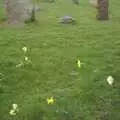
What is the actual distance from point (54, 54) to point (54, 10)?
7149mm

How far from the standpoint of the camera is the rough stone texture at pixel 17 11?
15.6 meters

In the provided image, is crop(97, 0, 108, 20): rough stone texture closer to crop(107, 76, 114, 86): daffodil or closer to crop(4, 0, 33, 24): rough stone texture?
crop(4, 0, 33, 24): rough stone texture

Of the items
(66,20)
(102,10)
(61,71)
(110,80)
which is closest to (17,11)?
(66,20)

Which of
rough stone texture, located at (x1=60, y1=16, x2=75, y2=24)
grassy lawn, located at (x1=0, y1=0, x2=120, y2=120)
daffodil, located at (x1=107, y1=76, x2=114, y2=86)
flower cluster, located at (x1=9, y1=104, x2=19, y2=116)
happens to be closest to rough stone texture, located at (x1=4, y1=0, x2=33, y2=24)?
grassy lawn, located at (x1=0, y1=0, x2=120, y2=120)

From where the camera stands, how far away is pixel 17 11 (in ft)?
54.6

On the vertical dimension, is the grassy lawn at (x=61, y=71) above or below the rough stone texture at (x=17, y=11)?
above

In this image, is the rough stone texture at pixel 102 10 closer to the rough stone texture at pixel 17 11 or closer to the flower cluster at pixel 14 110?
the rough stone texture at pixel 17 11

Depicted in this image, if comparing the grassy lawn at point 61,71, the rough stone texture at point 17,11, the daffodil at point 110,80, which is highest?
the daffodil at point 110,80

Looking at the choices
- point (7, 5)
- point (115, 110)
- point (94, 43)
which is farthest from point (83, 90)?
point (7, 5)

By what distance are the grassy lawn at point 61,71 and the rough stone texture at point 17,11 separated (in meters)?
0.90

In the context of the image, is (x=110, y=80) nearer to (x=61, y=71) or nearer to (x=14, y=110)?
(x=61, y=71)

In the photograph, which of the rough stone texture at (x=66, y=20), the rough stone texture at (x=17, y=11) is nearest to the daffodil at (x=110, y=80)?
the rough stone texture at (x=66, y=20)

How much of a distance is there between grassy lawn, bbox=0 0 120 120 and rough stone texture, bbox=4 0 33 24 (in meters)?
0.90

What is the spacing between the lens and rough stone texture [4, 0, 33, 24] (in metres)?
15.6
